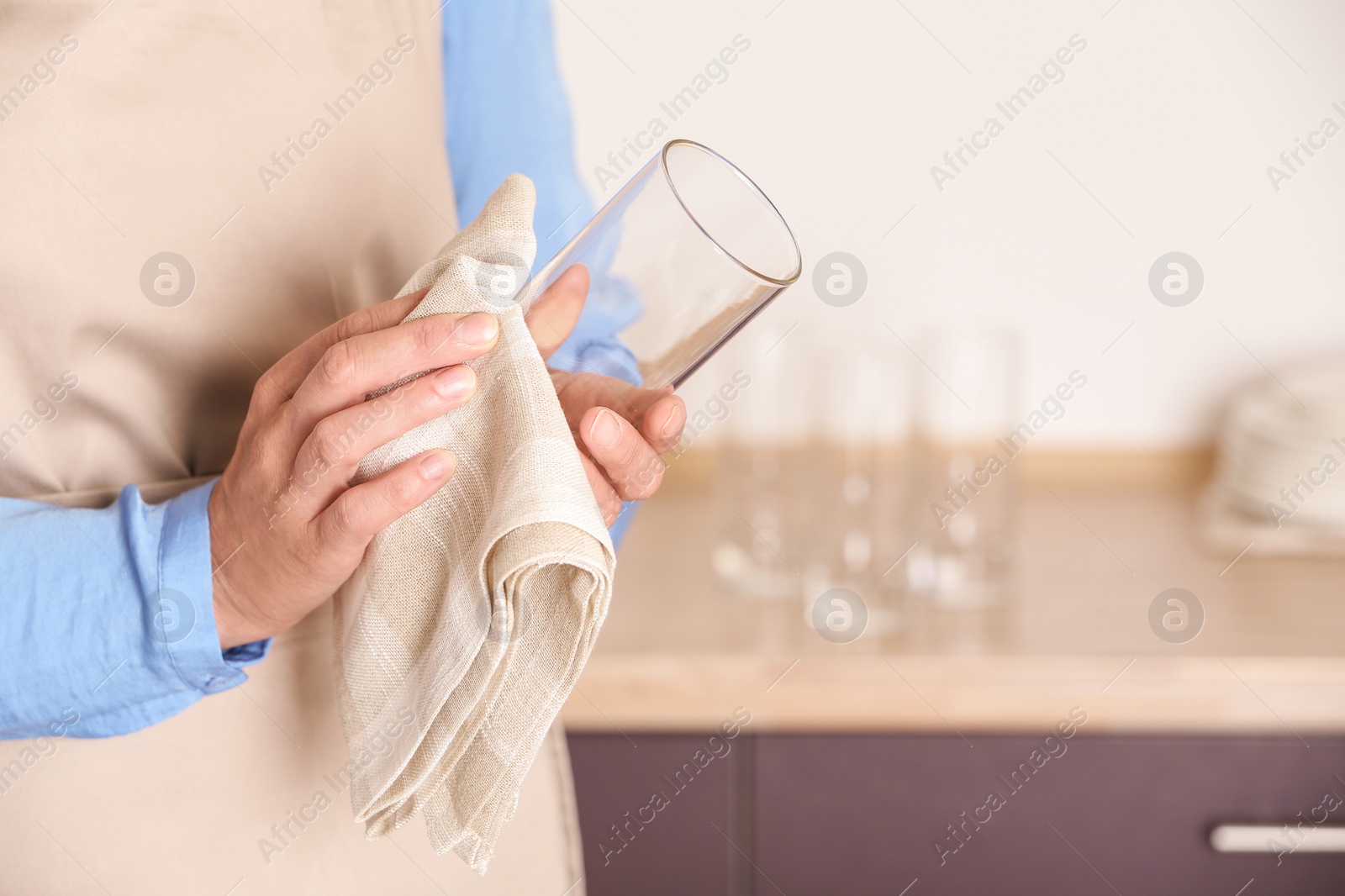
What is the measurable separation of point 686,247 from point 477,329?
0.09 metres

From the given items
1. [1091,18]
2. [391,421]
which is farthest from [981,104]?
[391,421]

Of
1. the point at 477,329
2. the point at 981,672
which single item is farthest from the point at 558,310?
the point at 981,672

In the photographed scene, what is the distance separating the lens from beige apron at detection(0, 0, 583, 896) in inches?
17.6

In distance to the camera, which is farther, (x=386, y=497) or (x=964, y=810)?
(x=964, y=810)

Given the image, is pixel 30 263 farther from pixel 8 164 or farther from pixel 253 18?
pixel 253 18

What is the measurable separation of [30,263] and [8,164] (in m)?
0.04

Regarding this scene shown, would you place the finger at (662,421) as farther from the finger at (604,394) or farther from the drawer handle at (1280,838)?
the drawer handle at (1280,838)

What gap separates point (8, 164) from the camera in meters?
0.44

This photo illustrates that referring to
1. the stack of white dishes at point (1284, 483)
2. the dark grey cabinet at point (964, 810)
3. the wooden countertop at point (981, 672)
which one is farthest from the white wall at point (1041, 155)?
the dark grey cabinet at point (964, 810)

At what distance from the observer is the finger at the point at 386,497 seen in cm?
39

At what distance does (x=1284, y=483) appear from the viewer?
106 cm

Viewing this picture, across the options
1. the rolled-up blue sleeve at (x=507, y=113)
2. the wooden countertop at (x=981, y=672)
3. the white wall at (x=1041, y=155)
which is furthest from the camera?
the white wall at (x=1041, y=155)

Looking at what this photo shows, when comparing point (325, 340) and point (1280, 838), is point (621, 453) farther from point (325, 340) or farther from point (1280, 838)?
point (1280, 838)

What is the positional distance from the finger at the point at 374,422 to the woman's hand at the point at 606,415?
0.05 meters
